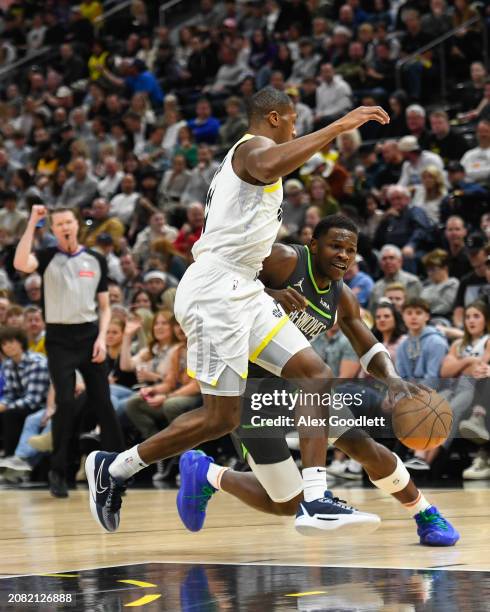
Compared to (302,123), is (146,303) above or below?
below

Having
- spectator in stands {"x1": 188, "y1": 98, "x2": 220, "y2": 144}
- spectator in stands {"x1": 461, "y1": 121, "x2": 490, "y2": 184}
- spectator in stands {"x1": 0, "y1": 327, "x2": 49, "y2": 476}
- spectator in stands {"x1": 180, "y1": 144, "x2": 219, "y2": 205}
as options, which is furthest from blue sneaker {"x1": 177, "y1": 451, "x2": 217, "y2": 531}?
spectator in stands {"x1": 188, "y1": 98, "x2": 220, "y2": 144}

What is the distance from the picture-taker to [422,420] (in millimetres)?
6086

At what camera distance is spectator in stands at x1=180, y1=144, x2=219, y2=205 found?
611 inches

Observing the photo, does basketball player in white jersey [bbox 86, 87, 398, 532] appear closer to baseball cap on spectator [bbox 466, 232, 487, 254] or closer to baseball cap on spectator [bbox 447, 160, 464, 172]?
baseball cap on spectator [bbox 466, 232, 487, 254]

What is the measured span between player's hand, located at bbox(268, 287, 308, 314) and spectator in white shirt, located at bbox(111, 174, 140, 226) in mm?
10574

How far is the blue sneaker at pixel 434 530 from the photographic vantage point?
5.64 metres

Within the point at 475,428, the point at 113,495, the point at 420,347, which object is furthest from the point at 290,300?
the point at 420,347

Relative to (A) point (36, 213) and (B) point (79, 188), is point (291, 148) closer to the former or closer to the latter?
(A) point (36, 213)

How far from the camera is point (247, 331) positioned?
17.9 feet

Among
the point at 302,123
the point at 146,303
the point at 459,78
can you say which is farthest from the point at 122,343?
the point at 459,78

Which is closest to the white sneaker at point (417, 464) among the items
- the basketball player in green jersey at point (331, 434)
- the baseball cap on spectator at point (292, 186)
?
the basketball player in green jersey at point (331, 434)

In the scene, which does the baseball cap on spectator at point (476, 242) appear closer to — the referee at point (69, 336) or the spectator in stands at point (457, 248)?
the spectator in stands at point (457, 248)

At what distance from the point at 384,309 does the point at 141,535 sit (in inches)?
166

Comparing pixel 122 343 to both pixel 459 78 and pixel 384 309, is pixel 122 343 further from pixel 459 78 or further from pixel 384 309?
pixel 459 78
